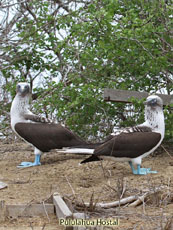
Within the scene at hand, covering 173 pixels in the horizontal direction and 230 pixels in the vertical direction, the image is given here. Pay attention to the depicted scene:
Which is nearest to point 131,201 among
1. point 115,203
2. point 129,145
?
point 115,203

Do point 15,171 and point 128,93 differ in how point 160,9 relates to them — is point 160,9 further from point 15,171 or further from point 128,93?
point 15,171

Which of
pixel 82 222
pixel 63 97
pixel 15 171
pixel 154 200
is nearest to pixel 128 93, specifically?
pixel 63 97

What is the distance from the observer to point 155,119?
5.70 metres

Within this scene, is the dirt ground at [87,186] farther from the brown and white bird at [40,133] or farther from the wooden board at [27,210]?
the brown and white bird at [40,133]

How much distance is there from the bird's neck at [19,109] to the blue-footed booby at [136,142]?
1.61 metres

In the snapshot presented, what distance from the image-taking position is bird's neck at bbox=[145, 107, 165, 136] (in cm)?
568

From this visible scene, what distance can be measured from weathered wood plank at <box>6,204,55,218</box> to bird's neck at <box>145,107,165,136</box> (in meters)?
2.45

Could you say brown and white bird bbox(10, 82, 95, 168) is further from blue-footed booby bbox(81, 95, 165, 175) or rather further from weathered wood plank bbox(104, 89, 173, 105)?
blue-footed booby bbox(81, 95, 165, 175)

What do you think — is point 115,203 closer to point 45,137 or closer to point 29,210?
point 29,210

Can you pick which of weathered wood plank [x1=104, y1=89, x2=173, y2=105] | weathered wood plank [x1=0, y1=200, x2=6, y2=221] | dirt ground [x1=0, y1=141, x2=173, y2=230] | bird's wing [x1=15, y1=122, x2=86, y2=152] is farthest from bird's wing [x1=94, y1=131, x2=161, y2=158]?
weathered wood plank [x1=0, y1=200, x2=6, y2=221]

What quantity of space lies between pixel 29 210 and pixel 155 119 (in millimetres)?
2621

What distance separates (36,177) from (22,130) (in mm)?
1036

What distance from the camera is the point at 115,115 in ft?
24.7

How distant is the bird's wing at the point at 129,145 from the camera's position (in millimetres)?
5402
